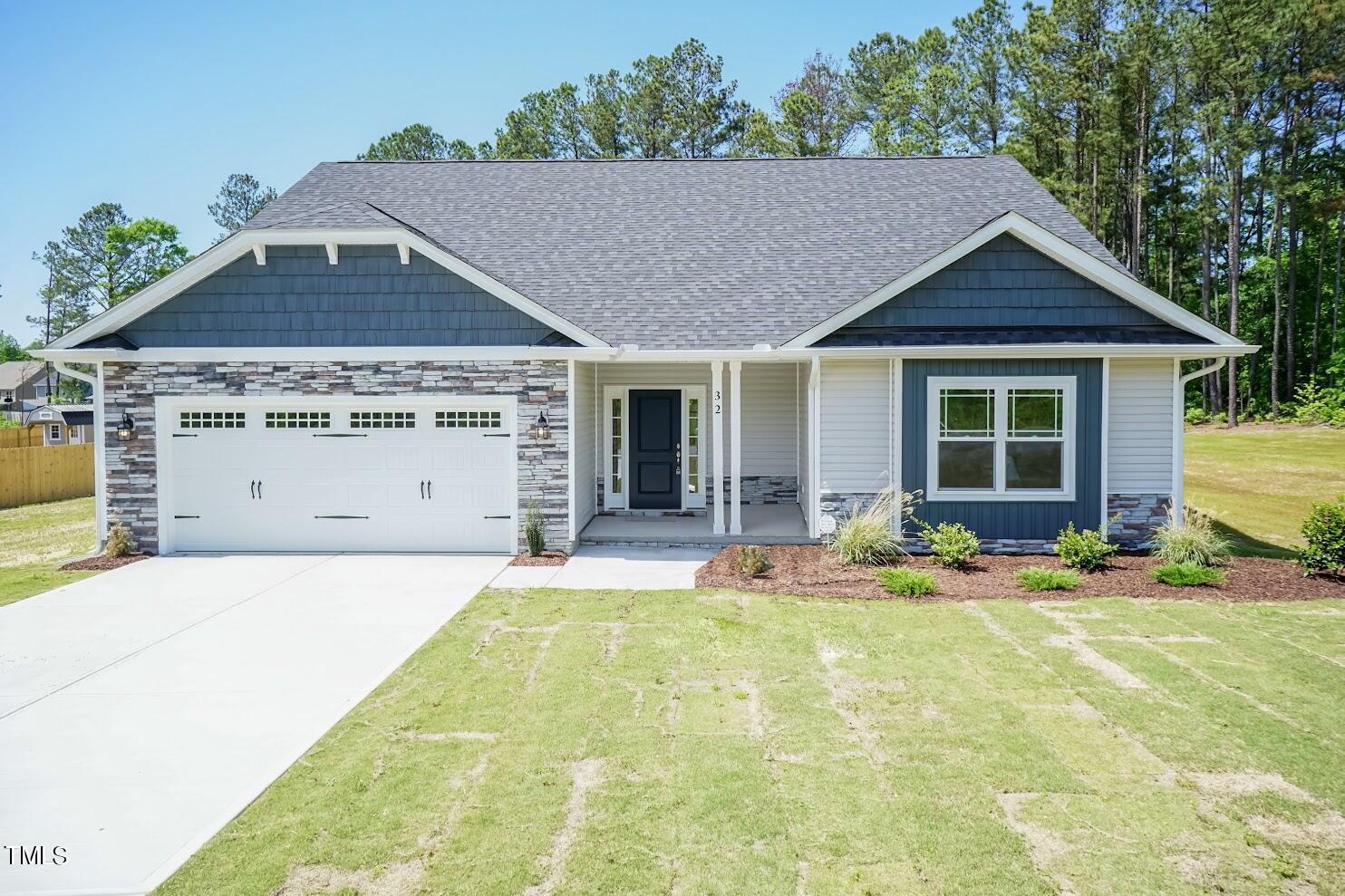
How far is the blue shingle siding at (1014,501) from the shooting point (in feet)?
35.1

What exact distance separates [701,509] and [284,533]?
6653mm

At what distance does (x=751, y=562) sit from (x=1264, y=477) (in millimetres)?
14339

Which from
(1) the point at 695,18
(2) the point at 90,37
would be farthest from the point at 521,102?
(2) the point at 90,37

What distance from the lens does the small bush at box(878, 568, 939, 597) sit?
8.88 m

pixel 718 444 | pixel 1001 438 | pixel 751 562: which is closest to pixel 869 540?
pixel 751 562

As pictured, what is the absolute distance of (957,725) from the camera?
5.30 meters

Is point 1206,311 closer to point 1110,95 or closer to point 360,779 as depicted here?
point 1110,95

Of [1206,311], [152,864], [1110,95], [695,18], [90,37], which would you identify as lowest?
[152,864]

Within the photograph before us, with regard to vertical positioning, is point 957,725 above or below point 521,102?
below

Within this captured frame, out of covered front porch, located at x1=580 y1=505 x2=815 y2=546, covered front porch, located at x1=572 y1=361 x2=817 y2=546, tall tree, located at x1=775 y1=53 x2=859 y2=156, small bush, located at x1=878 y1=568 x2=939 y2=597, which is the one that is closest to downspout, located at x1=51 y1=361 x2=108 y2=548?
covered front porch, located at x1=580 y1=505 x2=815 y2=546

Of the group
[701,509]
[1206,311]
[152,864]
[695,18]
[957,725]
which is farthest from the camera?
[695,18]

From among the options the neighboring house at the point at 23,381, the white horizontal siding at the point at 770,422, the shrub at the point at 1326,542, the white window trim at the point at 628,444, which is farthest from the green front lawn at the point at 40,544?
the neighboring house at the point at 23,381

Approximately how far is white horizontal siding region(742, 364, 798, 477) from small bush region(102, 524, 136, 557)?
9.51 metres

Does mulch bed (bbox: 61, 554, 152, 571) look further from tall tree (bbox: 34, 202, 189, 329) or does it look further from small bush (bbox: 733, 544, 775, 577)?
tall tree (bbox: 34, 202, 189, 329)
